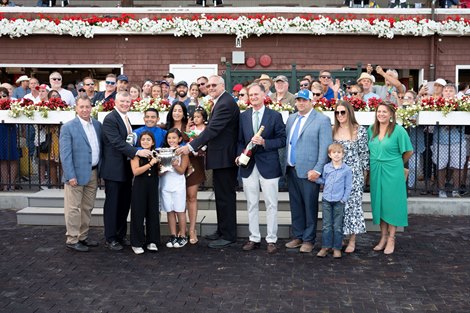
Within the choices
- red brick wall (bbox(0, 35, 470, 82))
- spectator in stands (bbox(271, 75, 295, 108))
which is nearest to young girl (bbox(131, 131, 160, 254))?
spectator in stands (bbox(271, 75, 295, 108))

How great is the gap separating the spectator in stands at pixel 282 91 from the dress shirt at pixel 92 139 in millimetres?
3379

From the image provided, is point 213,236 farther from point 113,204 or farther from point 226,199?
point 113,204

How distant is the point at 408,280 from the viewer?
22.2ft

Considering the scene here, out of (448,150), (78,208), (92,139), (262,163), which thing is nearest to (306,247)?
(262,163)

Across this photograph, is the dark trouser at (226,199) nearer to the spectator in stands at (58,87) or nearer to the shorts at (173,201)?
the shorts at (173,201)

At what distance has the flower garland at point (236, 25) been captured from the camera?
18609 mm

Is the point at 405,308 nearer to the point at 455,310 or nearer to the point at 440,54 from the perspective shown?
the point at 455,310

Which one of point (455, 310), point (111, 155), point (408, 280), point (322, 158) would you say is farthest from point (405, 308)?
point (111, 155)

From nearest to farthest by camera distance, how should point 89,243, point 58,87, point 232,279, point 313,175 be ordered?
point 232,279, point 313,175, point 89,243, point 58,87

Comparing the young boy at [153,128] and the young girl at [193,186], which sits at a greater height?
the young boy at [153,128]

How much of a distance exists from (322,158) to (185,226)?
203 cm

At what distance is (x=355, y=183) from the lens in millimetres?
7855

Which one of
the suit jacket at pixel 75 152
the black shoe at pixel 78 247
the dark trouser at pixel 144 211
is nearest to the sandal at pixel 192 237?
the dark trouser at pixel 144 211

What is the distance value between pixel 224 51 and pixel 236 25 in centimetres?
91
